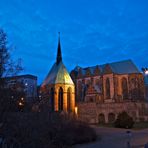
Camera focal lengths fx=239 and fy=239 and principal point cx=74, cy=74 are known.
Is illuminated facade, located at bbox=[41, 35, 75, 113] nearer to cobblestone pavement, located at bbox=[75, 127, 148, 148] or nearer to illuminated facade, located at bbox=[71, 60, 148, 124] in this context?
illuminated facade, located at bbox=[71, 60, 148, 124]

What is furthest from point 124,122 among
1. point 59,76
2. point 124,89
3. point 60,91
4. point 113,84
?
point 124,89

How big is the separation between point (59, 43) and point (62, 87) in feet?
42.3

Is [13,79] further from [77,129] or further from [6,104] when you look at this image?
[77,129]

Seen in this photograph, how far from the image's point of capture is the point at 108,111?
50031 millimetres

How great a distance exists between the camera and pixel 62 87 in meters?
46.0

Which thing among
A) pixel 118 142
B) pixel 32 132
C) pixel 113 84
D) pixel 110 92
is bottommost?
pixel 118 142

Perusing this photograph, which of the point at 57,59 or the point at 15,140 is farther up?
the point at 57,59

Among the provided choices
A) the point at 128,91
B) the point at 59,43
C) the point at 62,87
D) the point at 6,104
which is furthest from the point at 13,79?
the point at 128,91

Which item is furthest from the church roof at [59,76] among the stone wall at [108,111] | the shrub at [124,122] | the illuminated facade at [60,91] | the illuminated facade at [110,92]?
the shrub at [124,122]

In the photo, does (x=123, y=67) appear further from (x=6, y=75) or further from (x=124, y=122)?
(x=6, y=75)

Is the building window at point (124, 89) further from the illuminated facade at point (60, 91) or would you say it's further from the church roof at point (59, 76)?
the church roof at point (59, 76)

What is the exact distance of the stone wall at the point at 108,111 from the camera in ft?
157

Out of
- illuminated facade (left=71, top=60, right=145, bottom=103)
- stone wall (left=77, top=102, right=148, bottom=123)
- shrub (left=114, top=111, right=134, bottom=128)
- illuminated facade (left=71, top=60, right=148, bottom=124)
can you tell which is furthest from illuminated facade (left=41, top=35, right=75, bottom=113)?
shrub (left=114, top=111, right=134, bottom=128)

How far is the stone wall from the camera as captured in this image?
47856 millimetres
